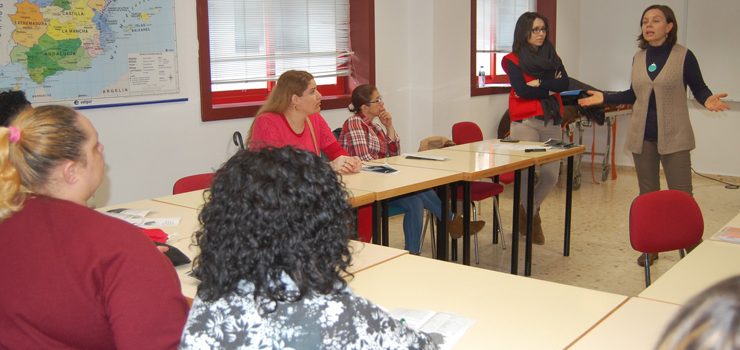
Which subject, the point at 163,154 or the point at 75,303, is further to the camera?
the point at 163,154

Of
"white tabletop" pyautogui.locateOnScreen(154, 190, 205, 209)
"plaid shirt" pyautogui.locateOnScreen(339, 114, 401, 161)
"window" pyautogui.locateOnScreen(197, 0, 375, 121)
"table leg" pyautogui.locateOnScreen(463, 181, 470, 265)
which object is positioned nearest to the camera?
"white tabletop" pyautogui.locateOnScreen(154, 190, 205, 209)

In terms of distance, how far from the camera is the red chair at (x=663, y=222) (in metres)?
3.00

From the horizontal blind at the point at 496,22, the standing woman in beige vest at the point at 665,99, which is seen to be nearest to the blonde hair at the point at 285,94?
the standing woman in beige vest at the point at 665,99

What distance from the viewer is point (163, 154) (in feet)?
15.3

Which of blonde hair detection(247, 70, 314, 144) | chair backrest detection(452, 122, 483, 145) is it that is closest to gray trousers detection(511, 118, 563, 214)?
chair backrest detection(452, 122, 483, 145)

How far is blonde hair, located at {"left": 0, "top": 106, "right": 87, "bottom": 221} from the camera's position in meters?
1.62

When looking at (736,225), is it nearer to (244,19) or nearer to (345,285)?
(345,285)

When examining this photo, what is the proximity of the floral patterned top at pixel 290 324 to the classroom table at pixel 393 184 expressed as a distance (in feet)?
6.89

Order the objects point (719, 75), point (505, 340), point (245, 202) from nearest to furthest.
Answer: point (245, 202), point (505, 340), point (719, 75)

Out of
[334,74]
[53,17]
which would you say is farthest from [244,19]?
[53,17]

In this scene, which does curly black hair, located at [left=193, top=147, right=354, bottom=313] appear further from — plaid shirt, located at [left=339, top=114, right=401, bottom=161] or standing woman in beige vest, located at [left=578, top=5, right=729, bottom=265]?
standing woman in beige vest, located at [left=578, top=5, right=729, bottom=265]

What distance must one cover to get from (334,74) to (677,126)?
107 inches

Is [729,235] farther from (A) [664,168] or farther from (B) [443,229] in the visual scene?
(A) [664,168]

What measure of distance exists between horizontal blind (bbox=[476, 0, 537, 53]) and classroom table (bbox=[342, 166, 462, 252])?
3.55m
